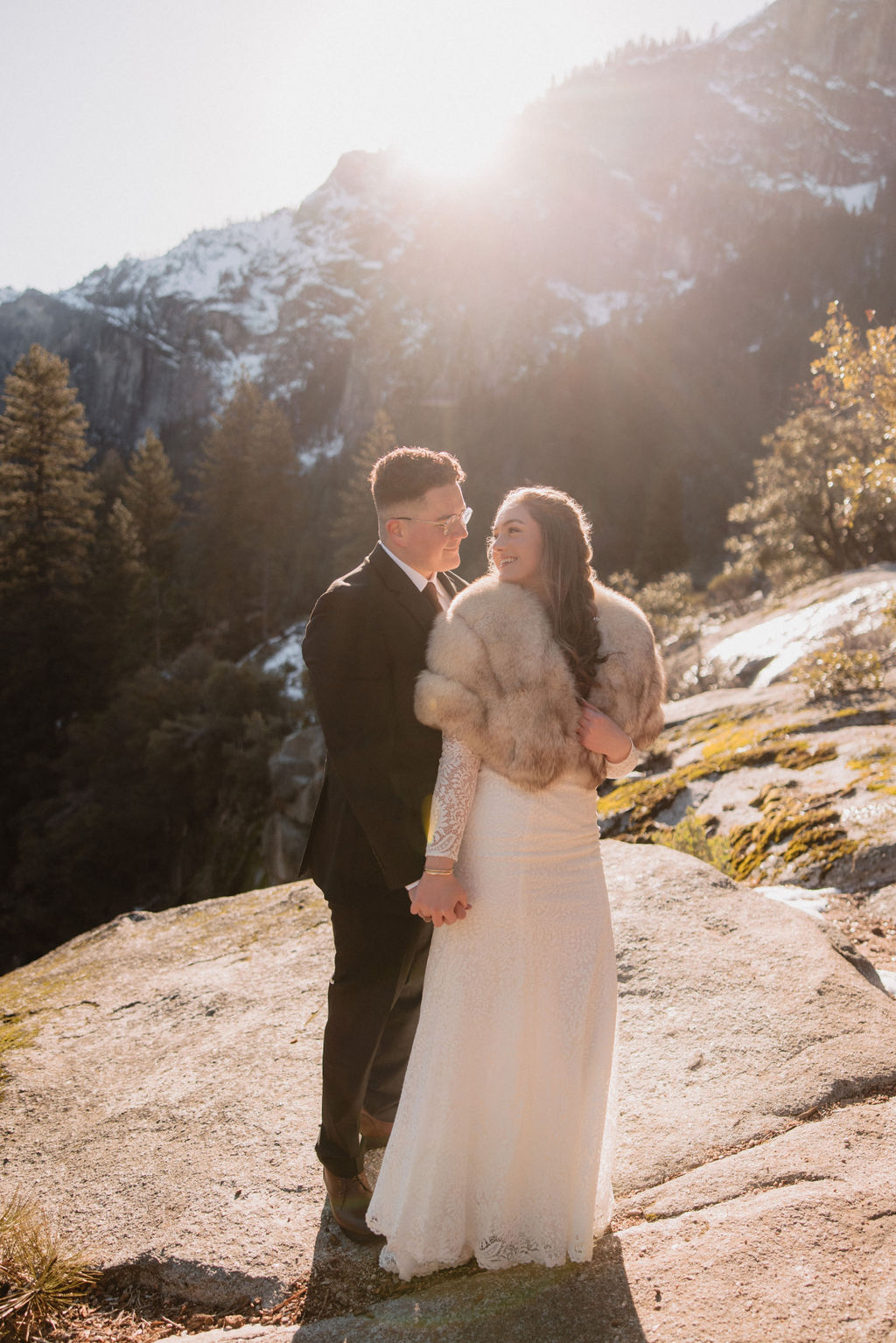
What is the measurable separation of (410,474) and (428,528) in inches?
7.3

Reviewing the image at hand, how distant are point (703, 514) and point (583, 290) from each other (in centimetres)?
7784

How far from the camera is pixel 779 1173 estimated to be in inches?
90.3

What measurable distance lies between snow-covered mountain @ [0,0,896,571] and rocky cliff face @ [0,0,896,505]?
0.39m

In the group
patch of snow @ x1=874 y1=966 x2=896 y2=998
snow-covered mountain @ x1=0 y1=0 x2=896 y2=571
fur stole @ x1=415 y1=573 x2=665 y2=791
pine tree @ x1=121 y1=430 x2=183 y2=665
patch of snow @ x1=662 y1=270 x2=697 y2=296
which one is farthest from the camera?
patch of snow @ x1=662 y1=270 x2=697 y2=296

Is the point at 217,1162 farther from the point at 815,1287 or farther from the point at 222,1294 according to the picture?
the point at 815,1287

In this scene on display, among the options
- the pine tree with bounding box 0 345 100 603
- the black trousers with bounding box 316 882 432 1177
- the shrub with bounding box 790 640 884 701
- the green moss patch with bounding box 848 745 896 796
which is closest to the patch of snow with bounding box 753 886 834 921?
the green moss patch with bounding box 848 745 896 796

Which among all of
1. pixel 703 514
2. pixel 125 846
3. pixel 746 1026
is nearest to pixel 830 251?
pixel 703 514

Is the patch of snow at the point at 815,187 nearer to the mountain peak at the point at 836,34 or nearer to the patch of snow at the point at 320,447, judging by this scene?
the mountain peak at the point at 836,34

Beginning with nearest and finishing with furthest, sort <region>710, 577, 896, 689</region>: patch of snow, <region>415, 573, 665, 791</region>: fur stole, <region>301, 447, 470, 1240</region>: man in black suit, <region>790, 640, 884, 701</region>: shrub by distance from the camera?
1. <region>415, 573, 665, 791</region>: fur stole
2. <region>301, 447, 470, 1240</region>: man in black suit
3. <region>790, 640, 884, 701</region>: shrub
4. <region>710, 577, 896, 689</region>: patch of snow

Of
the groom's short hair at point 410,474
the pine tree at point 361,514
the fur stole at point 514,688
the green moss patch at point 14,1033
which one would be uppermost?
the pine tree at point 361,514

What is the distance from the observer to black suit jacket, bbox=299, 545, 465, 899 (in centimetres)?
232

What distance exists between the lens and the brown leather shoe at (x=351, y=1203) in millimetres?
2418

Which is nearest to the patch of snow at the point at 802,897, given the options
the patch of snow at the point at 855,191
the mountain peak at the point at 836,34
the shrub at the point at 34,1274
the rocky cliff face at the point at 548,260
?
the shrub at the point at 34,1274

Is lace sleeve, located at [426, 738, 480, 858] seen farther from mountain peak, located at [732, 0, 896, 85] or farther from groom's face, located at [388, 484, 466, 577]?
mountain peak, located at [732, 0, 896, 85]
